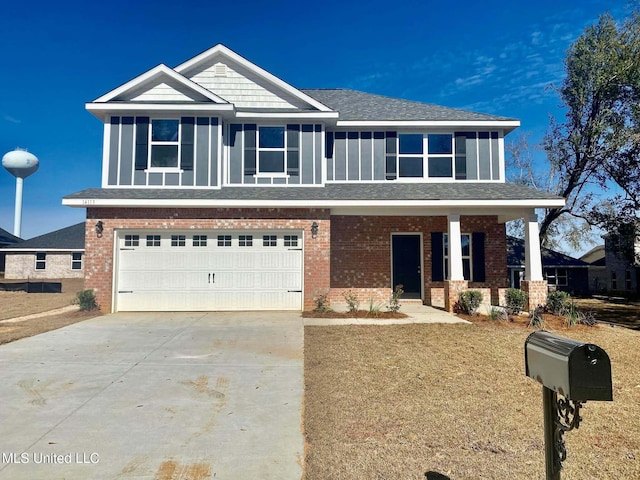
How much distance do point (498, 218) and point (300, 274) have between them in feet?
23.2

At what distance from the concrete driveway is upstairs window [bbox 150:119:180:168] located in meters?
5.89

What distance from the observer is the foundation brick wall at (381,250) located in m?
13.4

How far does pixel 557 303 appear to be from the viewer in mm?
10789

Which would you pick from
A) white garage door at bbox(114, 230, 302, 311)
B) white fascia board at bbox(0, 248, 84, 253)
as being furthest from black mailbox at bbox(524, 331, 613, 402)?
white fascia board at bbox(0, 248, 84, 253)

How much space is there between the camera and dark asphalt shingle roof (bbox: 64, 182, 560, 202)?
11.3m

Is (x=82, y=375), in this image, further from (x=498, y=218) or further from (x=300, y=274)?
(x=498, y=218)

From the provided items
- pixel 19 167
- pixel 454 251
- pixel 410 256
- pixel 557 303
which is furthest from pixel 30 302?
pixel 19 167

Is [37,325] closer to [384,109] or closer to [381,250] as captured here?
[381,250]

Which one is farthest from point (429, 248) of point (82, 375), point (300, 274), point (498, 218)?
point (82, 375)

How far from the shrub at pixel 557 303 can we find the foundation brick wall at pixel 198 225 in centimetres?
610

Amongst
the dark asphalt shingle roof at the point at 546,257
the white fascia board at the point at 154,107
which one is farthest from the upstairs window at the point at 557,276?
the white fascia board at the point at 154,107

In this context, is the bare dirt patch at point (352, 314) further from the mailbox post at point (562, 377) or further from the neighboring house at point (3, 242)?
the neighboring house at point (3, 242)

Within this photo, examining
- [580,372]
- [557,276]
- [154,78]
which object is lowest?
[557,276]

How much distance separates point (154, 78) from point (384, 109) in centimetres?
789
